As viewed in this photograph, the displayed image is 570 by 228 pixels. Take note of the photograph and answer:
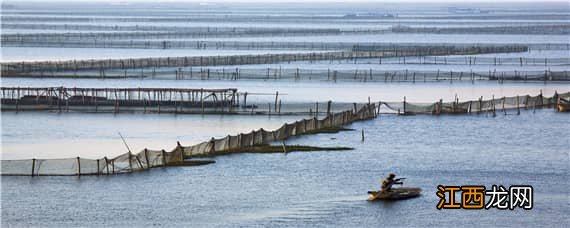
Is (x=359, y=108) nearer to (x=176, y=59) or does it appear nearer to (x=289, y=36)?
(x=176, y=59)

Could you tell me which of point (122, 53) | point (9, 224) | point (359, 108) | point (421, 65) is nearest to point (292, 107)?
point (359, 108)

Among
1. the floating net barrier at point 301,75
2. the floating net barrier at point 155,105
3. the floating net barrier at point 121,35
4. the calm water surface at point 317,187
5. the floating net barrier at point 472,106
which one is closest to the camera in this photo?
the calm water surface at point 317,187

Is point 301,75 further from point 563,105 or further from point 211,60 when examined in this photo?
point 563,105

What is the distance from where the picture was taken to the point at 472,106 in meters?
65.7

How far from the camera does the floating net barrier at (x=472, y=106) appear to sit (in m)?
64.7

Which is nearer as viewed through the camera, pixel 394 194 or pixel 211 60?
pixel 394 194

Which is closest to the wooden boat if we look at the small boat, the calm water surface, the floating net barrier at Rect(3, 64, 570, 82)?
the calm water surface

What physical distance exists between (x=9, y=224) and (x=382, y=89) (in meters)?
46.9

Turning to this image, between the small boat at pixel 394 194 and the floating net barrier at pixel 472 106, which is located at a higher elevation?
the floating net barrier at pixel 472 106

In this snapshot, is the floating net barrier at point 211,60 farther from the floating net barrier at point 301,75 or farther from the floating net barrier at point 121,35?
the floating net barrier at point 121,35

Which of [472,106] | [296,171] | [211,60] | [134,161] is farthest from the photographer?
[211,60]

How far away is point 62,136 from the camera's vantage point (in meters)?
55.9

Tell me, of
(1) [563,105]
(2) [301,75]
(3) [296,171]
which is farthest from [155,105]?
(2) [301,75]

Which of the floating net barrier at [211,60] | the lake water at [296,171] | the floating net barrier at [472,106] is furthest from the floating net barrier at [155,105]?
the floating net barrier at [211,60]
